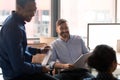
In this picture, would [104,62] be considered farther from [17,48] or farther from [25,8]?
[25,8]

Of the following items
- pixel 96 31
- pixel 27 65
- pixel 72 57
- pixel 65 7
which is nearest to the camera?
pixel 27 65

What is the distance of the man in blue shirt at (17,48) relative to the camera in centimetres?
220

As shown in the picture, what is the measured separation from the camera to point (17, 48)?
2.19 meters

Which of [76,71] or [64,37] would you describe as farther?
[64,37]

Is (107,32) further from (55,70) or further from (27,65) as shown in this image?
(27,65)

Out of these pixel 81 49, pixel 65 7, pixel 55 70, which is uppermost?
pixel 65 7

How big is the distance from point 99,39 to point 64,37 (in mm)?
A: 1079

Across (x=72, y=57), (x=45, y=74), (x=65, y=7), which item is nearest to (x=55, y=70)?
(x=72, y=57)

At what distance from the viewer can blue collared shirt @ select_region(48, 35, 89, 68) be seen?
354 cm

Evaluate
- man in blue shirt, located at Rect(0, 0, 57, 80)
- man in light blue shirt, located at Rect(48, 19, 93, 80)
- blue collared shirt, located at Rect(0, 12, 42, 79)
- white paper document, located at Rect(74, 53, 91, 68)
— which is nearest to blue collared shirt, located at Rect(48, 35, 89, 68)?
man in light blue shirt, located at Rect(48, 19, 93, 80)

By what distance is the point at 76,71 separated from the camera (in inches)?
130

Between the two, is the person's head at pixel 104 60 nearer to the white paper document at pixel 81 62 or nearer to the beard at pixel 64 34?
the white paper document at pixel 81 62

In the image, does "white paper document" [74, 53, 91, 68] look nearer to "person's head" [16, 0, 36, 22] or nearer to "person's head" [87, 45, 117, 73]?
"person's head" [16, 0, 36, 22]

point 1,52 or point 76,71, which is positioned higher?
point 1,52
